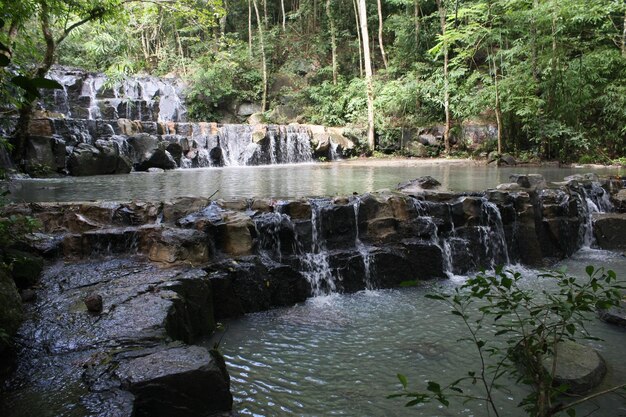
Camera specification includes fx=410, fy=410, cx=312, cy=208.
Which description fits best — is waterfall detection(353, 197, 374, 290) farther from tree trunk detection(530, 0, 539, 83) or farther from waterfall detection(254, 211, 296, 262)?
tree trunk detection(530, 0, 539, 83)

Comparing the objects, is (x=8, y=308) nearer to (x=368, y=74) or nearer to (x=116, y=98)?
(x=368, y=74)

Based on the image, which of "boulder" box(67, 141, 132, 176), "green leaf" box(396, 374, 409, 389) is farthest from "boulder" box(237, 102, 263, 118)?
"green leaf" box(396, 374, 409, 389)

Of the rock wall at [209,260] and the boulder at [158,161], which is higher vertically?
the boulder at [158,161]

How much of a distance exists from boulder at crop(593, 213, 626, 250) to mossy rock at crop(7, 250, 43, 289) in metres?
8.76

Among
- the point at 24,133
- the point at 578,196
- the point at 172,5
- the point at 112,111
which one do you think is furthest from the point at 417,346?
the point at 112,111

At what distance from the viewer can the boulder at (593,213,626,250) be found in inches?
292

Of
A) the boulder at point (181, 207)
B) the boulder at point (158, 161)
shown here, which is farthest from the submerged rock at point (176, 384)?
the boulder at point (158, 161)

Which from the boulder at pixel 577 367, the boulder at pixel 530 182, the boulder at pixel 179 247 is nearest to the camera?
the boulder at pixel 577 367

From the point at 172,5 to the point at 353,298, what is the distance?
723 cm

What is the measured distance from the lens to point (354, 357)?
367cm

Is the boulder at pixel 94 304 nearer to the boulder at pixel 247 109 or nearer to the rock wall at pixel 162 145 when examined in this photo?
the rock wall at pixel 162 145

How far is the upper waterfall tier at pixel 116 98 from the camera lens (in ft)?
58.1

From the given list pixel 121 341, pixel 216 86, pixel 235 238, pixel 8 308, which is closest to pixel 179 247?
pixel 235 238

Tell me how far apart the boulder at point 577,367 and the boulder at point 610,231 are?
499 cm
